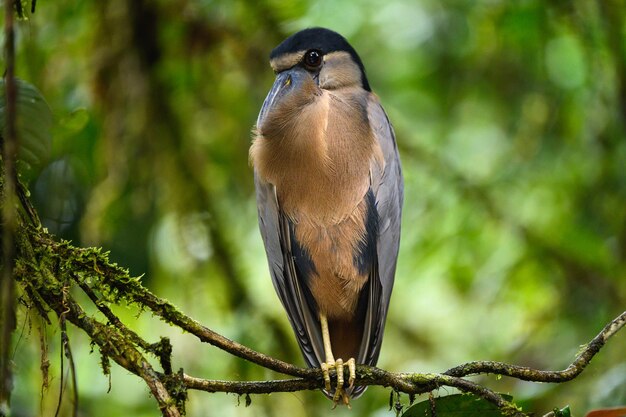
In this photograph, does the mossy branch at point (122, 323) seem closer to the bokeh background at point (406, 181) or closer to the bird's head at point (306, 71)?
the bokeh background at point (406, 181)

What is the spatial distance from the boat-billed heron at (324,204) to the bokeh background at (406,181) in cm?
39

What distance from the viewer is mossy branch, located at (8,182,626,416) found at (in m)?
1.47

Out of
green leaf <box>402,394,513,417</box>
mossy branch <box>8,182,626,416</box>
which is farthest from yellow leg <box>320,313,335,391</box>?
mossy branch <box>8,182,626,416</box>

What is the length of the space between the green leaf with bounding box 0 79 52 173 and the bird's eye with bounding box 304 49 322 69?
1.37 m

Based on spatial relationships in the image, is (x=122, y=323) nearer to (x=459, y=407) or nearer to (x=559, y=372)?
(x=459, y=407)

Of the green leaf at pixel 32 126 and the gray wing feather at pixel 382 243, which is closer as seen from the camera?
the green leaf at pixel 32 126

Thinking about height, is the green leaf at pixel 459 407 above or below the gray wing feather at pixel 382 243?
below

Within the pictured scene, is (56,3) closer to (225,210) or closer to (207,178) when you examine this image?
(207,178)

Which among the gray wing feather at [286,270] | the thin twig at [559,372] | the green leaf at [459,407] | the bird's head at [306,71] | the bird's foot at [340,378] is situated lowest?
the green leaf at [459,407]

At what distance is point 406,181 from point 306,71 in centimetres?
109

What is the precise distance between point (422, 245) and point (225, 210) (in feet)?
3.63

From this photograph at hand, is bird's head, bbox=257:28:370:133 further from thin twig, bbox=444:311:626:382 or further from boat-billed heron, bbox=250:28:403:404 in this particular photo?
thin twig, bbox=444:311:626:382

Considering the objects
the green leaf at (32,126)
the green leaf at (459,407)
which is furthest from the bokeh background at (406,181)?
the green leaf at (459,407)

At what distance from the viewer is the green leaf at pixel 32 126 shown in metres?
1.84
